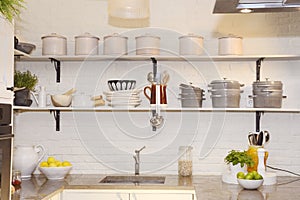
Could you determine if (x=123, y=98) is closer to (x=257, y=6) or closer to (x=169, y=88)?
(x=169, y=88)

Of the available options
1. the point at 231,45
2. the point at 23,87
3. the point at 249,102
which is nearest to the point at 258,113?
the point at 249,102

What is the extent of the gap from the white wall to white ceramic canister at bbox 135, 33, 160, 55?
23 centimetres

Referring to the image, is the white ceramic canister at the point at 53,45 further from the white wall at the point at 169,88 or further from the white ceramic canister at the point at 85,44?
the white wall at the point at 169,88

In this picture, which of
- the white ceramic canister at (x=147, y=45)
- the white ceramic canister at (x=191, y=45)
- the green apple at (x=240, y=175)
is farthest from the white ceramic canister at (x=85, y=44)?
the green apple at (x=240, y=175)

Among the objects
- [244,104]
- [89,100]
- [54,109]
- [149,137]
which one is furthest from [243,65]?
[54,109]

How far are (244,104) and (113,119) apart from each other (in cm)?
106

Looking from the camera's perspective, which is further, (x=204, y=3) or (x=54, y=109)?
(x=204, y=3)

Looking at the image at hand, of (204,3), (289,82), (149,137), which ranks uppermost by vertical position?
(204,3)

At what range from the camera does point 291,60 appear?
365 cm

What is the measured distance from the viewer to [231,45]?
3441 millimetres

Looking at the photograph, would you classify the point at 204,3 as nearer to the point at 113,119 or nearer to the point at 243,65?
the point at 243,65

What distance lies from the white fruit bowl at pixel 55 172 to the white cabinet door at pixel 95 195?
0.85 feet

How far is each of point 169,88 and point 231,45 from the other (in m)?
0.63

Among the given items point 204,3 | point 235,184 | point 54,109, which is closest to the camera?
point 235,184
